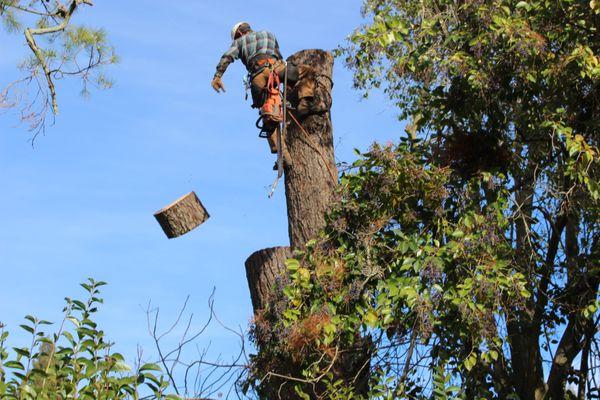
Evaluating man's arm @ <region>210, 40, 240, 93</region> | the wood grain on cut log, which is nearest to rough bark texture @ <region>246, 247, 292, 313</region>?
the wood grain on cut log

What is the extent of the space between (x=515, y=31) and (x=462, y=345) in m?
2.58

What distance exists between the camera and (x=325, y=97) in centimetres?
874

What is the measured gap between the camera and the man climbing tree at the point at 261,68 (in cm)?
888

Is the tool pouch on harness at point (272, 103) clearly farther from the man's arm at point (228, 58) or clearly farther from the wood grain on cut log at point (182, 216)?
the wood grain on cut log at point (182, 216)

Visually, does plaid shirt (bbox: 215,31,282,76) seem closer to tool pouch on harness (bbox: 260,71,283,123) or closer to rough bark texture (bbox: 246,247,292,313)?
tool pouch on harness (bbox: 260,71,283,123)

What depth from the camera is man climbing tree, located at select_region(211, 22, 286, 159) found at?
888 cm

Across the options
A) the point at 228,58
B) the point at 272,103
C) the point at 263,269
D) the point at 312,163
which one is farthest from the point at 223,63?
the point at 263,269

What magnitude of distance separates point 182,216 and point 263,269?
35.9 inches

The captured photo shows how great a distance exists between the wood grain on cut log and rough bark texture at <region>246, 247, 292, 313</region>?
2.06ft

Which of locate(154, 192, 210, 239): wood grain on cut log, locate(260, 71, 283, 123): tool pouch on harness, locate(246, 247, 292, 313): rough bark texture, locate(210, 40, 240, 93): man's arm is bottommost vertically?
locate(246, 247, 292, 313): rough bark texture

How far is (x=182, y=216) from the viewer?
856 cm

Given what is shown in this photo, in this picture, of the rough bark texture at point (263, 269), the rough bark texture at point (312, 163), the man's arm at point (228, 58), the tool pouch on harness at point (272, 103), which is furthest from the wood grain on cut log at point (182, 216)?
the man's arm at point (228, 58)

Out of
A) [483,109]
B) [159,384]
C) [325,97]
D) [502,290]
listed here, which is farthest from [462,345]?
[159,384]

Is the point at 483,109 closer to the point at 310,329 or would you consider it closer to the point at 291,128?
the point at 291,128
